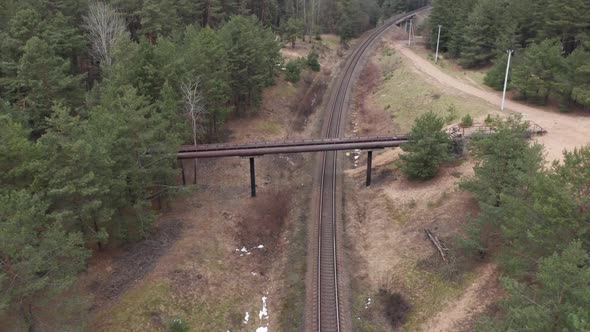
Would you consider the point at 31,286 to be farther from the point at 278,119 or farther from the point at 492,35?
the point at 492,35

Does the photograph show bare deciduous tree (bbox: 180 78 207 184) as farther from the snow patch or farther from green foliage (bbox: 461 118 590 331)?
green foliage (bbox: 461 118 590 331)

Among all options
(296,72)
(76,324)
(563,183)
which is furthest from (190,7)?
(563,183)

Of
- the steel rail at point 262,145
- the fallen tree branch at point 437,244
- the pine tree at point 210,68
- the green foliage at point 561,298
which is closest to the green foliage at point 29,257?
the steel rail at point 262,145

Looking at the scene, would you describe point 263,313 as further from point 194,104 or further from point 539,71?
point 539,71

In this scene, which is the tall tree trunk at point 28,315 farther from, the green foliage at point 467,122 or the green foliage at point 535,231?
the green foliage at point 467,122

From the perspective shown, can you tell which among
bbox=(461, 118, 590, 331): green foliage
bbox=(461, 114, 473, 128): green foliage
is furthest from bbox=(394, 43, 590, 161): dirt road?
bbox=(461, 118, 590, 331): green foliage
